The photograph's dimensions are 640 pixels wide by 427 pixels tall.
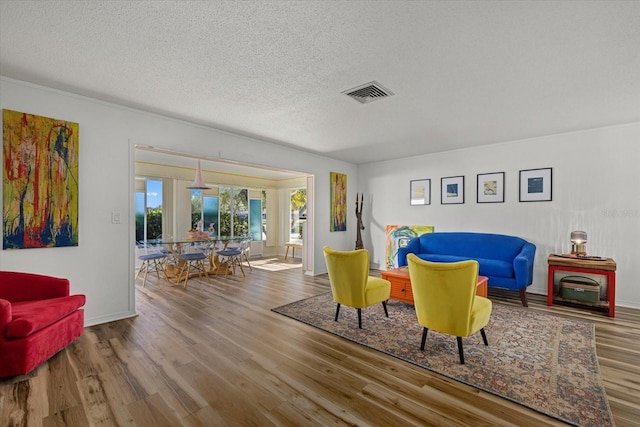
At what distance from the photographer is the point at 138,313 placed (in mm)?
3779

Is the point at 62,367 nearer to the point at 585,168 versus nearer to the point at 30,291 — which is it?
the point at 30,291

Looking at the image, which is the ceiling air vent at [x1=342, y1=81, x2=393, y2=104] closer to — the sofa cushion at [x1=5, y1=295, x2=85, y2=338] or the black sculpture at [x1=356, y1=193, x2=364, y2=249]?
the sofa cushion at [x1=5, y1=295, x2=85, y2=338]

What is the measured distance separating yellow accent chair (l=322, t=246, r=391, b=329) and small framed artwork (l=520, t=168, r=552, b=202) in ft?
11.6

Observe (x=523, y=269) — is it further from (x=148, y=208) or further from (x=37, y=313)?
(x=148, y=208)

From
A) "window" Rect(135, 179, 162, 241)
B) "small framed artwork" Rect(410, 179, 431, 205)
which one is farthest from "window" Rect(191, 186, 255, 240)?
"small framed artwork" Rect(410, 179, 431, 205)

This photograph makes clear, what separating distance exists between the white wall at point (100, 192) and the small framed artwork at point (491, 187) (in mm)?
5441

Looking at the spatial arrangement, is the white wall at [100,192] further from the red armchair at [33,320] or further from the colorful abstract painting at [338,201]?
the colorful abstract painting at [338,201]

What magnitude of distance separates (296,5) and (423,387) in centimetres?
288

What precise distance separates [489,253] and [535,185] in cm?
143

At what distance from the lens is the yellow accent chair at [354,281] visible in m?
3.27

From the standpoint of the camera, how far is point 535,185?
497cm

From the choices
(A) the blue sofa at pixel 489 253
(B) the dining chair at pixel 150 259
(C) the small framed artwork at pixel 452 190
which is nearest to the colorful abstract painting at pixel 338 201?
(A) the blue sofa at pixel 489 253

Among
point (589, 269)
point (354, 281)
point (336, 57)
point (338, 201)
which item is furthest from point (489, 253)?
point (336, 57)

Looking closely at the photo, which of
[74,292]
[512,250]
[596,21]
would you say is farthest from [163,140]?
[512,250]
